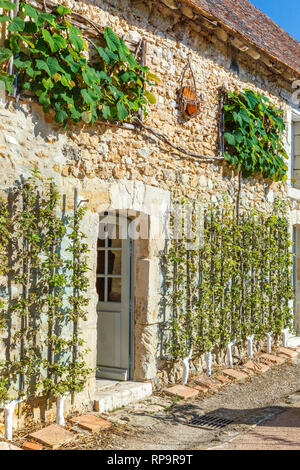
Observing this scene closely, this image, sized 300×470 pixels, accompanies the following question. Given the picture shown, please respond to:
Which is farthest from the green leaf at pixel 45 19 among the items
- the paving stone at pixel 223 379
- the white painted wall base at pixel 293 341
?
the white painted wall base at pixel 293 341

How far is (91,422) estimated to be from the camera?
439 cm

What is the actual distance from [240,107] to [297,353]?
12.4 feet

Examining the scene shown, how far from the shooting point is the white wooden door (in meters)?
5.60

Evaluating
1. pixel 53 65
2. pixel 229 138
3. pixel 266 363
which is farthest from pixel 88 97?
pixel 266 363

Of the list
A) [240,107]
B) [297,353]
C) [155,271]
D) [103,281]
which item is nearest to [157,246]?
[155,271]

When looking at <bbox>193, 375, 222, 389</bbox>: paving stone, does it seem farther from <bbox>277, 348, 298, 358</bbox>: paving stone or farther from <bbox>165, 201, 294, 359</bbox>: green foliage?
<bbox>277, 348, 298, 358</bbox>: paving stone

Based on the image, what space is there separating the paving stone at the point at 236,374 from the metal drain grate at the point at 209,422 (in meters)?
1.43

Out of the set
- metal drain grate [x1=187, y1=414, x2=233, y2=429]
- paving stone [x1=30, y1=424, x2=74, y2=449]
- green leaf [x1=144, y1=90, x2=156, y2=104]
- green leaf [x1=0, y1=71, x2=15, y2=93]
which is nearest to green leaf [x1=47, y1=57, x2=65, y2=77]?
green leaf [x1=0, y1=71, x2=15, y2=93]

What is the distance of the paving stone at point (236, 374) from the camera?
20.6ft

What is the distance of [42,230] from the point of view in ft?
14.3

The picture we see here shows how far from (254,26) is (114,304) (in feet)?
16.9

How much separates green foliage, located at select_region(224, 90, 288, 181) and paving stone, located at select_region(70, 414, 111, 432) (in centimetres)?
370

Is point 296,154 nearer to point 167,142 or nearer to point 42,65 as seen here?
point 167,142

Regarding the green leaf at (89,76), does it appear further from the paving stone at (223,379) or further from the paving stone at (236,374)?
the paving stone at (236,374)
